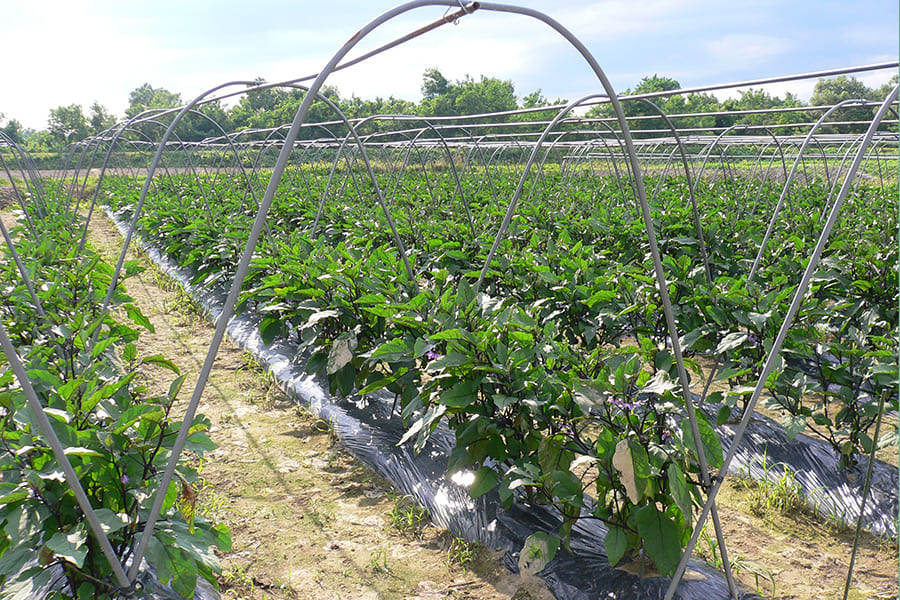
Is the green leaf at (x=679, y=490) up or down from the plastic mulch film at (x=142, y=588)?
up

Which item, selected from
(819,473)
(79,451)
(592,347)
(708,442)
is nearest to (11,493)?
(79,451)

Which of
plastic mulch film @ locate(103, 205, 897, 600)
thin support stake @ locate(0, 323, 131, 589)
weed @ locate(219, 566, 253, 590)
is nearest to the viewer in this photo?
thin support stake @ locate(0, 323, 131, 589)

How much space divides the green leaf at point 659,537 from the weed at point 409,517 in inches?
43.4

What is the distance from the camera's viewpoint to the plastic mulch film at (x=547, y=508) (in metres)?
2.00

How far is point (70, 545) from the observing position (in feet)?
4.44

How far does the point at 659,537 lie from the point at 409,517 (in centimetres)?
118

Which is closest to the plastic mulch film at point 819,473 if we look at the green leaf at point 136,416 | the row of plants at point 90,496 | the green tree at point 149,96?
the row of plants at point 90,496

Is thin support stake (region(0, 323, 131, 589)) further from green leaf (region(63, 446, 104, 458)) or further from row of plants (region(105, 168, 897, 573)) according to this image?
row of plants (region(105, 168, 897, 573))

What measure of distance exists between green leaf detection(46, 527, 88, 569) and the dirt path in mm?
908

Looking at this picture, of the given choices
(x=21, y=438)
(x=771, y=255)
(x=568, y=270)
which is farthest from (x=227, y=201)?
(x=21, y=438)

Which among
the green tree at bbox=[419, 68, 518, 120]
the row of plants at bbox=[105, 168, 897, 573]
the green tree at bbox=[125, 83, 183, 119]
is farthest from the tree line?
the row of plants at bbox=[105, 168, 897, 573]

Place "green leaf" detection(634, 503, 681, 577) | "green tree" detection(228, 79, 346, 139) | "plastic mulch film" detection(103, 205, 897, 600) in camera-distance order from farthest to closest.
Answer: "green tree" detection(228, 79, 346, 139)
"plastic mulch film" detection(103, 205, 897, 600)
"green leaf" detection(634, 503, 681, 577)

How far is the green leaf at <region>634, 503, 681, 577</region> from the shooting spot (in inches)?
68.5

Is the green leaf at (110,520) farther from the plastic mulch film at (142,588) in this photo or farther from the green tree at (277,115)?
the green tree at (277,115)
